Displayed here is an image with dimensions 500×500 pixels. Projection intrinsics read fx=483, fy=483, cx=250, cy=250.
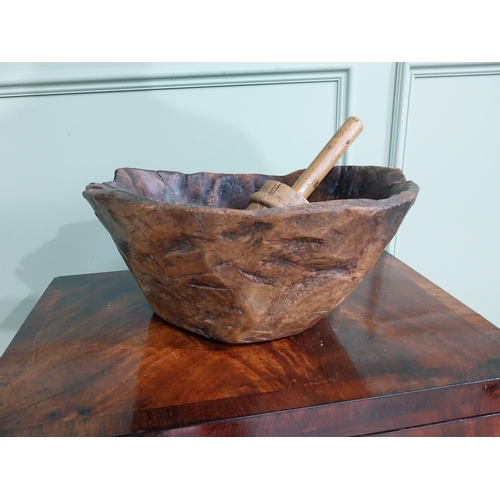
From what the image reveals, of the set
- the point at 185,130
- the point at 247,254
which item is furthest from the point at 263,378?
the point at 185,130

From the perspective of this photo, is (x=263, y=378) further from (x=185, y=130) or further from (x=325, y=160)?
(x=185, y=130)

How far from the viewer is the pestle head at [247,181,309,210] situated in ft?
2.52

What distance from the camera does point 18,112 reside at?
3.62 ft

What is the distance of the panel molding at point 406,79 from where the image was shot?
126 cm

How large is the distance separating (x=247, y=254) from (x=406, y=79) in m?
0.88

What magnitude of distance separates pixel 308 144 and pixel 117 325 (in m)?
0.71

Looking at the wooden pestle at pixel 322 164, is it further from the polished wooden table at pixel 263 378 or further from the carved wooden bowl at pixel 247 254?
the polished wooden table at pixel 263 378

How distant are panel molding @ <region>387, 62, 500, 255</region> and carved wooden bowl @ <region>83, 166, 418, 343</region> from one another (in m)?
0.57

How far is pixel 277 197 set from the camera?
2.54ft

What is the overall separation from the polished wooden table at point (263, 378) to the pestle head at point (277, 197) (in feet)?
0.71

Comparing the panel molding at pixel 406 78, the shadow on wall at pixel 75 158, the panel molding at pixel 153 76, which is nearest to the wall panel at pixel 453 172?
the panel molding at pixel 406 78

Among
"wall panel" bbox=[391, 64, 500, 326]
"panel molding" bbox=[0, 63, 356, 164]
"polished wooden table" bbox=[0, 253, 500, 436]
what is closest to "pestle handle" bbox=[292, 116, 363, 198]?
"polished wooden table" bbox=[0, 253, 500, 436]

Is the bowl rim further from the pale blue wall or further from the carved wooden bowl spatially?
the pale blue wall

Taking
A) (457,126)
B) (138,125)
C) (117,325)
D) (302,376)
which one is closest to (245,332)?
(302,376)
